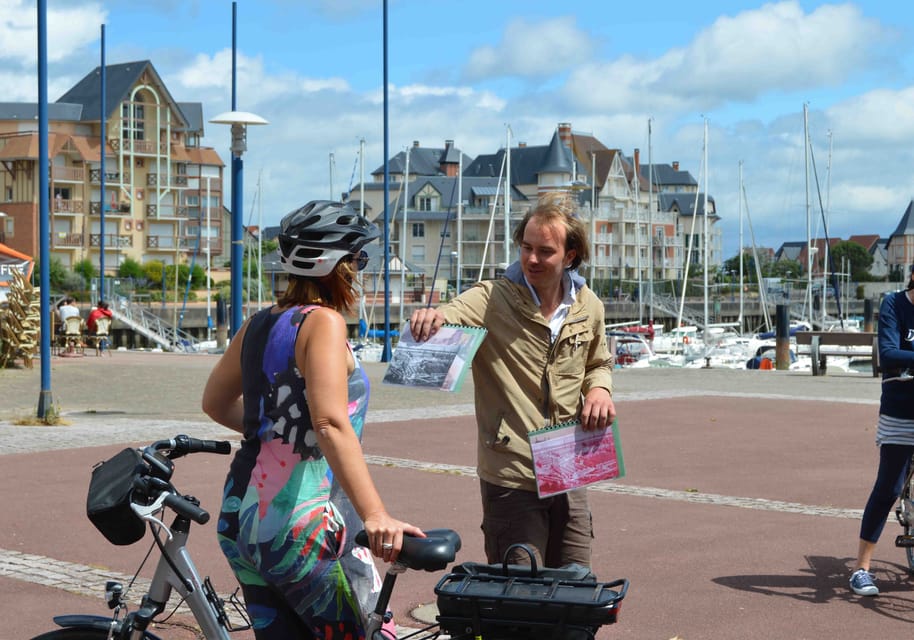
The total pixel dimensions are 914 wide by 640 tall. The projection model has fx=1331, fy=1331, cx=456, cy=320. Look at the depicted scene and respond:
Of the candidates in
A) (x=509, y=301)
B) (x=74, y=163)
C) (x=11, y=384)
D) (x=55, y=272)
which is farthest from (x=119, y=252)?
(x=509, y=301)

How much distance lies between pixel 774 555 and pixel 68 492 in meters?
5.58

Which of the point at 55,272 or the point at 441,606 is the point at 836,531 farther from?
the point at 55,272

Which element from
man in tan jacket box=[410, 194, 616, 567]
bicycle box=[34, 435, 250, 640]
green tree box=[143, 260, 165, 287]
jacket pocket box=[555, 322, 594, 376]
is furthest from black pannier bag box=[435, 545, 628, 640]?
green tree box=[143, 260, 165, 287]

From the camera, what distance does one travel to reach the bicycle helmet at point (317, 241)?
3510 mm

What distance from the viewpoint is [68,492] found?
34.9ft

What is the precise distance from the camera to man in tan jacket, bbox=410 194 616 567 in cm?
471

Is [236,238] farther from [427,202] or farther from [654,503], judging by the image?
[427,202]

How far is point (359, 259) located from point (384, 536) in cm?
81

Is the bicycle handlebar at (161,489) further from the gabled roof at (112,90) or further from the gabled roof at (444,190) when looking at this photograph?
the gabled roof at (444,190)

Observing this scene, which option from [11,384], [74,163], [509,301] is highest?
[74,163]

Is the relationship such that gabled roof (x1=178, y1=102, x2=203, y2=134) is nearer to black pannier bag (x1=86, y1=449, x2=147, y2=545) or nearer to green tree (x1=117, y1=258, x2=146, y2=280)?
green tree (x1=117, y1=258, x2=146, y2=280)

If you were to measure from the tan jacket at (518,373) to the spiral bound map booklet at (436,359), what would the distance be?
20cm

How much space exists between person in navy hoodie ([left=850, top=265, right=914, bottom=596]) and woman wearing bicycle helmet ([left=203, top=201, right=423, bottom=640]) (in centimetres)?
450

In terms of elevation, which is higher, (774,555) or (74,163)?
(74,163)
